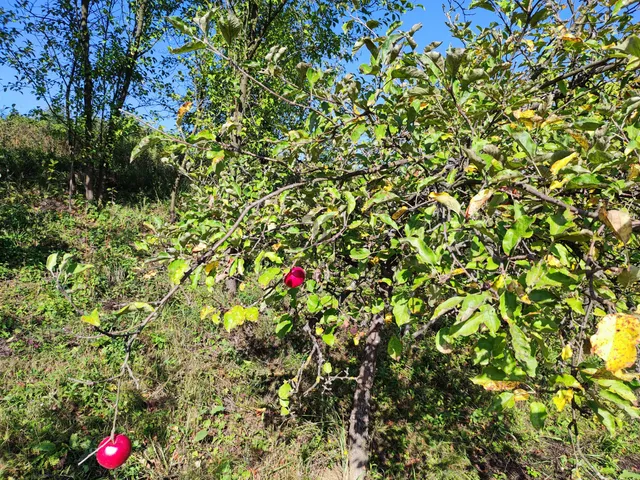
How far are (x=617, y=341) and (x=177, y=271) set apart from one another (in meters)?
1.14

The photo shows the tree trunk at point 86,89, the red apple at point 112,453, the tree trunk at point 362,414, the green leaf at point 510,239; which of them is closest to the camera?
the green leaf at point 510,239

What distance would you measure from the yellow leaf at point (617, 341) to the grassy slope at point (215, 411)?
252 cm

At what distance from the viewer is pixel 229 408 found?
10.8 ft

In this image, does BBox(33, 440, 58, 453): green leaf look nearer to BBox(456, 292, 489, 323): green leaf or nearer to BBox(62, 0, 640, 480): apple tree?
BBox(62, 0, 640, 480): apple tree

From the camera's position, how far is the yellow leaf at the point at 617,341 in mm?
678

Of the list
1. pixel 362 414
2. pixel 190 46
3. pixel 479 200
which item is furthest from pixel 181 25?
pixel 362 414

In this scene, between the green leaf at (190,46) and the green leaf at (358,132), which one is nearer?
the green leaf at (190,46)

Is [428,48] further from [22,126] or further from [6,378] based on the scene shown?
[22,126]

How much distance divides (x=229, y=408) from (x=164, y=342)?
1.15 meters

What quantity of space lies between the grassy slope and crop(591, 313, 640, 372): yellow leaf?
252 cm

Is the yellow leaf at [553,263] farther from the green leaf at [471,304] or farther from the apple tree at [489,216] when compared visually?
the green leaf at [471,304]

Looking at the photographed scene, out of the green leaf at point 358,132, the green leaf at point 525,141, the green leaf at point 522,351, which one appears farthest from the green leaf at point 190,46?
the green leaf at point 522,351

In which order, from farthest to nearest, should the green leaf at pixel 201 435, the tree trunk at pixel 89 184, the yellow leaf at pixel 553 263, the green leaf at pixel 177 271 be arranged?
1. the tree trunk at pixel 89 184
2. the green leaf at pixel 201 435
3. the green leaf at pixel 177 271
4. the yellow leaf at pixel 553 263

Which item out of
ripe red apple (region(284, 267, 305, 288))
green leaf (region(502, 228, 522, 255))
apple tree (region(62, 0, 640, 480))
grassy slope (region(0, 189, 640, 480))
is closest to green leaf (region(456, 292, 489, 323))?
apple tree (region(62, 0, 640, 480))
